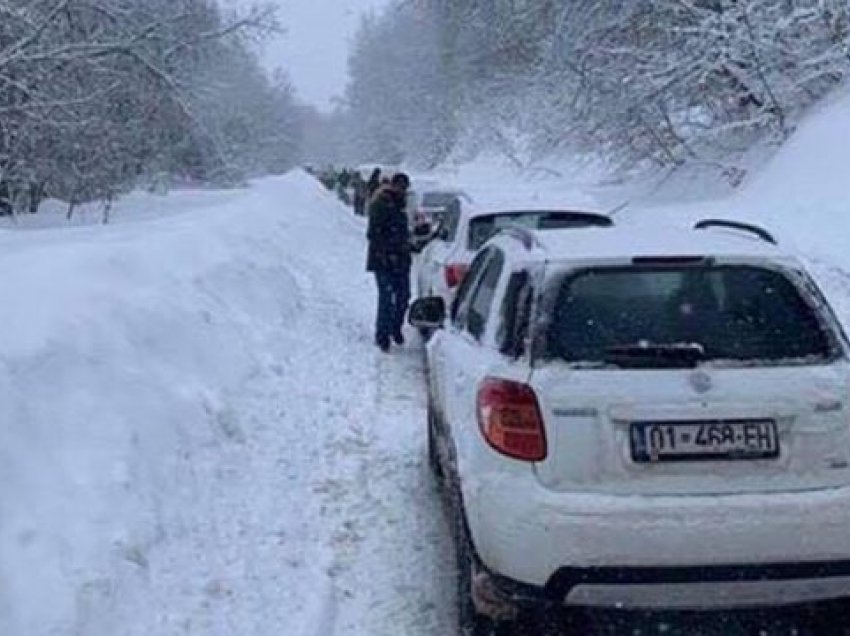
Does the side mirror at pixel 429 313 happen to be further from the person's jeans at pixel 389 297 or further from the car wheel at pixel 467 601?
the person's jeans at pixel 389 297

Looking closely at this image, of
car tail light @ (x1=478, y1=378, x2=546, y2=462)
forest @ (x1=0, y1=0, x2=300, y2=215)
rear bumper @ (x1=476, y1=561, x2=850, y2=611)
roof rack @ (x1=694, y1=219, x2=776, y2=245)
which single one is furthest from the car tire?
forest @ (x1=0, y1=0, x2=300, y2=215)

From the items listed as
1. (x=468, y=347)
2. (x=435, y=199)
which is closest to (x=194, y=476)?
(x=468, y=347)

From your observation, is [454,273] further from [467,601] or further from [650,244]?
[467,601]

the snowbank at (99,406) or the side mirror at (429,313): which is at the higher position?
the side mirror at (429,313)

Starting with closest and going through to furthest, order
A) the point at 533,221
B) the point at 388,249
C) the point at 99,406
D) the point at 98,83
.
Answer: the point at 99,406 < the point at 533,221 < the point at 388,249 < the point at 98,83

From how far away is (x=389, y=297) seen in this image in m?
13.4

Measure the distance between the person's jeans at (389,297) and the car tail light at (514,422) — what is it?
8.44 m

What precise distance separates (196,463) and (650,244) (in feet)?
10.4

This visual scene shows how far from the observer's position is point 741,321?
16.5 feet

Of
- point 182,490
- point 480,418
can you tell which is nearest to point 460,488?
point 480,418

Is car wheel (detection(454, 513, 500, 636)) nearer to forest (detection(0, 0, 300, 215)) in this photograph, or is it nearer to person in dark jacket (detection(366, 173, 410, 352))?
person in dark jacket (detection(366, 173, 410, 352))

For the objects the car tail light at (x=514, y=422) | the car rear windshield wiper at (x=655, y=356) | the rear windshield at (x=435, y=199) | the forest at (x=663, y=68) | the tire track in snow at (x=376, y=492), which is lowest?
the tire track in snow at (x=376, y=492)

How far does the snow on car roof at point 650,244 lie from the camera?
5191 millimetres

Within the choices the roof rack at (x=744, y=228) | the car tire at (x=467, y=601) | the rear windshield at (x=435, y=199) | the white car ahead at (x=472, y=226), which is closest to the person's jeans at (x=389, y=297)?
the white car ahead at (x=472, y=226)
